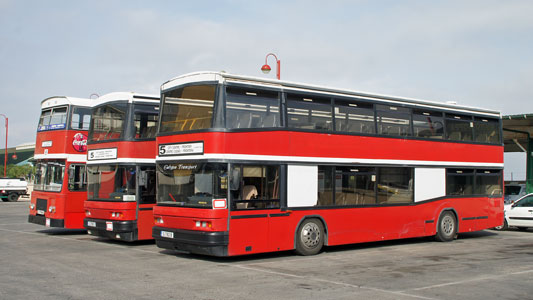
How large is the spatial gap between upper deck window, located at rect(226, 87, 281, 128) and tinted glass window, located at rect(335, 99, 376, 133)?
208 cm

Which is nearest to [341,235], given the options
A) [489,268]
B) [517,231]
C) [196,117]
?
[489,268]

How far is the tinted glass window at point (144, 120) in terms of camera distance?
607 inches

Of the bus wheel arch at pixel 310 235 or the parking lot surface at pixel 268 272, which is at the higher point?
the bus wheel arch at pixel 310 235

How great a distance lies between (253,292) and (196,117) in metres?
4.95

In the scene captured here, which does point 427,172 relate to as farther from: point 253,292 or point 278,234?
point 253,292

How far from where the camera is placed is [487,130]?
18.5 m

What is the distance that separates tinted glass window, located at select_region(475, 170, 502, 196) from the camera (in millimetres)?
17984

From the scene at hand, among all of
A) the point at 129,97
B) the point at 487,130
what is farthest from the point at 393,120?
the point at 129,97

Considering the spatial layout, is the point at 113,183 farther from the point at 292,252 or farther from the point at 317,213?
the point at 317,213

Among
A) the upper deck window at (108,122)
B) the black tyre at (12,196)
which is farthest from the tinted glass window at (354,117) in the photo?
the black tyre at (12,196)

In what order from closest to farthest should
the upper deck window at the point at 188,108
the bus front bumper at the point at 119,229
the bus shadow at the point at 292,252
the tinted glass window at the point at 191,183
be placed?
the tinted glass window at the point at 191,183 → the upper deck window at the point at 188,108 → the bus shadow at the point at 292,252 → the bus front bumper at the point at 119,229

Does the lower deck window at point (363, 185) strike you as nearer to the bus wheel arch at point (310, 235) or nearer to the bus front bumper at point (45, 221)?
the bus wheel arch at point (310, 235)

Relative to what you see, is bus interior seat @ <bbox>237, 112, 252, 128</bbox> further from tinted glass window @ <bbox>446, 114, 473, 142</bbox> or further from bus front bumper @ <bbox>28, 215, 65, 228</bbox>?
bus front bumper @ <bbox>28, 215, 65, 228</bbox>

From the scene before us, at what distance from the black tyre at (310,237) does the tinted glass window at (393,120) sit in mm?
3482
